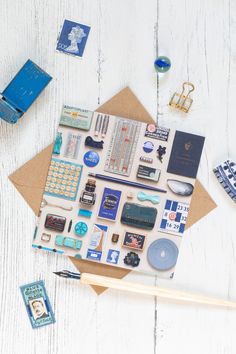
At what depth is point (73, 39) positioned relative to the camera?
3.85ft

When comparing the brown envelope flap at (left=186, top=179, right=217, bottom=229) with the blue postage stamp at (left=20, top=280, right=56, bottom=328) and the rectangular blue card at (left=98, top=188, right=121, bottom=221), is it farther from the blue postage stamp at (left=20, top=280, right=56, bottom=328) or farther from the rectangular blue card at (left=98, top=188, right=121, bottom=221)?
the blue postage stamp at (left=20, top=280, right=56, bottom=328)

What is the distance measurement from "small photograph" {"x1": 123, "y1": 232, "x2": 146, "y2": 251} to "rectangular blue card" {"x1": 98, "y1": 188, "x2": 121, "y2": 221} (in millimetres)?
45

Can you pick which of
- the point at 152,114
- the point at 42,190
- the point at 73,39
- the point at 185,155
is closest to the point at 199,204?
the point at 185,155

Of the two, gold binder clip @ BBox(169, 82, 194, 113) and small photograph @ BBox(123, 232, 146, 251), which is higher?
gold binder clip @ BBox(169, 82, 194, 113)

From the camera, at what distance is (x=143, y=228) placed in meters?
1.15

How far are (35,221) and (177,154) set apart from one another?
1.02ft

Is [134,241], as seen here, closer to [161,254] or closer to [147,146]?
[161,254]

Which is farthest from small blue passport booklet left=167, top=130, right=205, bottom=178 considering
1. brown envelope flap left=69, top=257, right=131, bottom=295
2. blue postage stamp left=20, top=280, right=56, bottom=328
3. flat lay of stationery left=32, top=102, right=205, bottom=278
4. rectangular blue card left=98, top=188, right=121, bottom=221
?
blue postage stamp left=20, top=280, right=56, bottom=328

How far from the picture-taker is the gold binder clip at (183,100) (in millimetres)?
1167

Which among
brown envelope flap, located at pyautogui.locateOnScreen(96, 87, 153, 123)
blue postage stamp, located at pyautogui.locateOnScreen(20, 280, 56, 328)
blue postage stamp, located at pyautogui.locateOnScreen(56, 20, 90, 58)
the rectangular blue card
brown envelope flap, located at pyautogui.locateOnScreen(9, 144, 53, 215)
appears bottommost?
blue postage stamp, located at pyautogui.locateOnScreen(20, 280, 56, 328)

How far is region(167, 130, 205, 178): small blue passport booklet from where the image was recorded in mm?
1160

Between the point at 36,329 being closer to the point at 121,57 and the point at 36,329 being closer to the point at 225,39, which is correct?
the point at 121,57

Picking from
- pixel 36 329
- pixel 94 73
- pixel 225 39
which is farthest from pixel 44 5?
pixel 36 329

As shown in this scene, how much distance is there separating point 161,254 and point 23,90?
416mm
